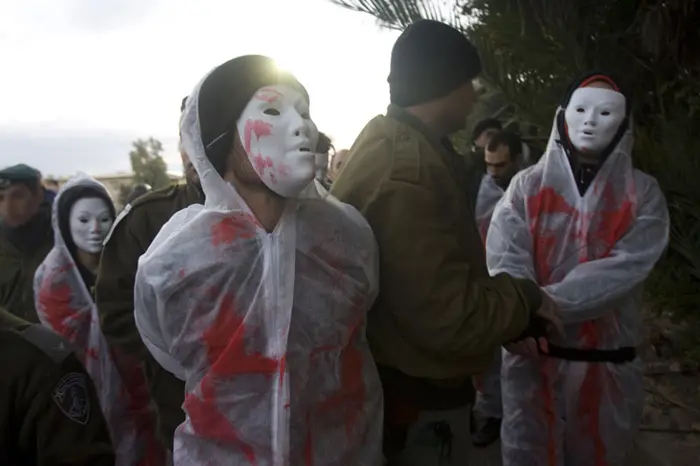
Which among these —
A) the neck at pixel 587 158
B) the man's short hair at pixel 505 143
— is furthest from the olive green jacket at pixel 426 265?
the man's short hair at pixel 505 143

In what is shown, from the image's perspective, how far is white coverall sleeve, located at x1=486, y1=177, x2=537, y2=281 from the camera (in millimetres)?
2576

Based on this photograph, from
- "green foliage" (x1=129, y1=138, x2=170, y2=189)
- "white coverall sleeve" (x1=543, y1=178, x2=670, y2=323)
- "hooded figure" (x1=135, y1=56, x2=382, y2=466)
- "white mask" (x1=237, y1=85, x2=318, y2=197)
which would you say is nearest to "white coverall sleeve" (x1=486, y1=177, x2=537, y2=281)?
"white coverall sleeve" (x1=543, y1=178, x2=670, y2=323)

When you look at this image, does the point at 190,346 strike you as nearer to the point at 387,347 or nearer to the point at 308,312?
the point at 308,312

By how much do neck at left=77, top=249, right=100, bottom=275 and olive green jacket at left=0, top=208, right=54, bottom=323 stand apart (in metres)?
0.45

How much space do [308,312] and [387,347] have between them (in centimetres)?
35

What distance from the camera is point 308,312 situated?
1542 millimetres

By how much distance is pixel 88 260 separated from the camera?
2.90 m

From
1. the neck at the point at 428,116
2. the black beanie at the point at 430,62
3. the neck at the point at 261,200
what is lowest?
the neck at the point at 261,200

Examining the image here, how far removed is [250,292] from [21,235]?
89.8 inches

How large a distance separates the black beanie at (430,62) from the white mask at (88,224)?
156cm

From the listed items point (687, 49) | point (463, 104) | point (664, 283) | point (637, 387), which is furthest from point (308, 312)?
point (664, 283)

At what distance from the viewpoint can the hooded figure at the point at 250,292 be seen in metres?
1.50

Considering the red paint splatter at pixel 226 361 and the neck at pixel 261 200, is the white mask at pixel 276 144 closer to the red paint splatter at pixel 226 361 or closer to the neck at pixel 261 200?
the neck at pixel 261 200

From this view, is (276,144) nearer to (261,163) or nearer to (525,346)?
(261,163)
